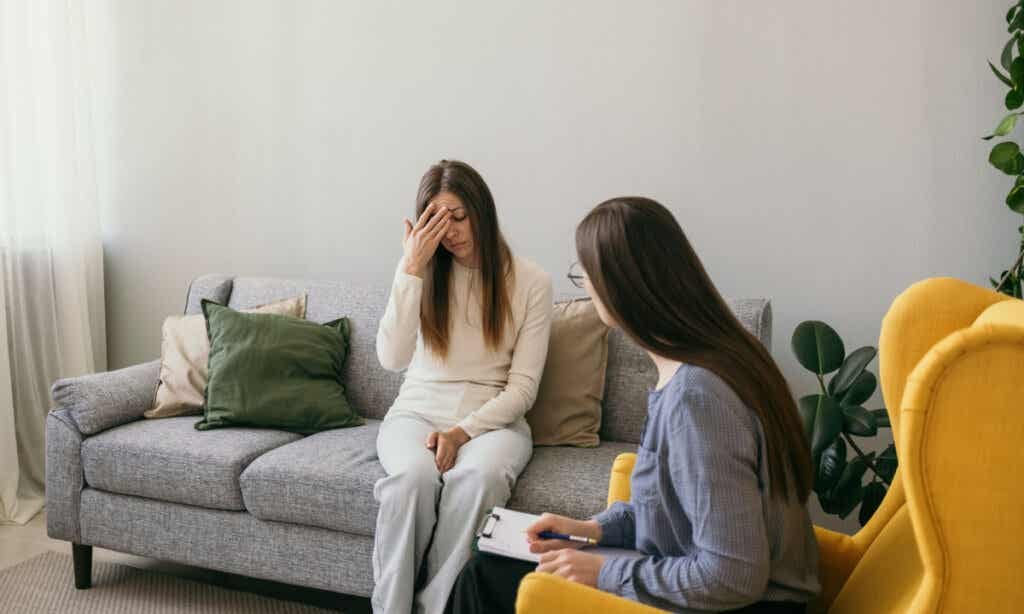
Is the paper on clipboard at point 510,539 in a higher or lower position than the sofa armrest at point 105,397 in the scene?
higher

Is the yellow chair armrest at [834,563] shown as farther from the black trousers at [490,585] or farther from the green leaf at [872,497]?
the green leaf at [872,497]

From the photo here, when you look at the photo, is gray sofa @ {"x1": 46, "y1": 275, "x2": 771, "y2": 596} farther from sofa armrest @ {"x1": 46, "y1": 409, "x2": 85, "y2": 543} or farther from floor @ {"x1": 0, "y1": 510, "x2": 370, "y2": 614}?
floor @ {"x1": 0, "y1": 510, "x2": 370, "y2": 614}

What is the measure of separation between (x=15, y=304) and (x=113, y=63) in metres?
1.05

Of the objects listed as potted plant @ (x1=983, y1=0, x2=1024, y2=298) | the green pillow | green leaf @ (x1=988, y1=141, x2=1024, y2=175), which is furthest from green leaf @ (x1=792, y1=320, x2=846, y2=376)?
the green pillow

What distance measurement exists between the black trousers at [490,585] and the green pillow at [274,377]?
126 centimetres

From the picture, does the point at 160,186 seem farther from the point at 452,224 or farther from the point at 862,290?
the point at 862,290

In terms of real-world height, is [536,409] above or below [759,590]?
below

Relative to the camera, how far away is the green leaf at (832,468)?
2.26m

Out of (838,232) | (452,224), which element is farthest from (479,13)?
(838,232)

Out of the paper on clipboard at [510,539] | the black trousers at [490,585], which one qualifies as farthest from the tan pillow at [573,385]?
the black trousers at [490,585]

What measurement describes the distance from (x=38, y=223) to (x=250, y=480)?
177 cm

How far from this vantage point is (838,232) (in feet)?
8.66

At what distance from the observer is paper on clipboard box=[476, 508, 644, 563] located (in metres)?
1.43

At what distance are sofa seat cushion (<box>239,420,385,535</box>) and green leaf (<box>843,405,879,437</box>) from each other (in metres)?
1.15
